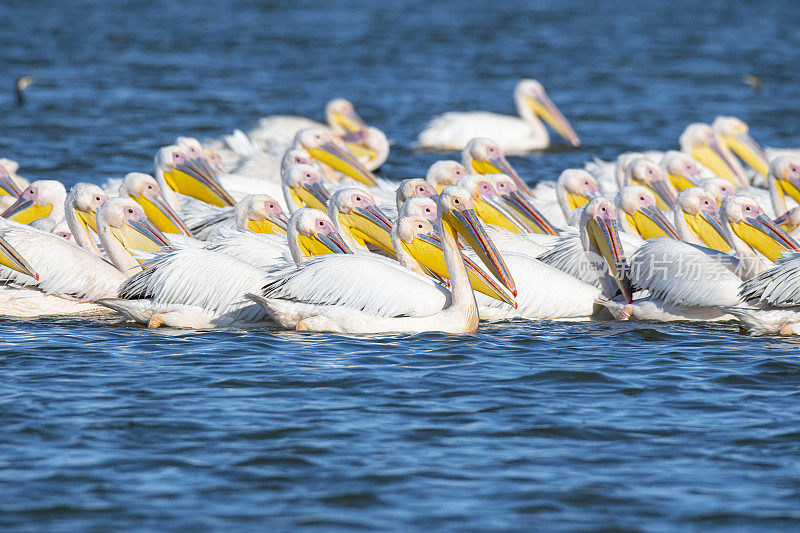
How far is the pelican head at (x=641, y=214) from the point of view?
8359 mm

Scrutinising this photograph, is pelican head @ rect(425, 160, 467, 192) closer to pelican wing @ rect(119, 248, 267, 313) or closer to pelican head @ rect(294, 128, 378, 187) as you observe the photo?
pelican head @ rect(294, 128, 378, 187)

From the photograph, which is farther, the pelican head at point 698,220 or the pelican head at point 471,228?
the pelican head at point 698,220

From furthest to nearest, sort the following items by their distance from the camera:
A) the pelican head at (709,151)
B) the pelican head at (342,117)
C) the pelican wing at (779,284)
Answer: the pelican head at (342,117)
the pelican head at (709,151)
the pelican wing at (779,284)

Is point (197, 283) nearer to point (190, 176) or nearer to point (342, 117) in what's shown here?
point (190, 176)

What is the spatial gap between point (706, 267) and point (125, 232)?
3.38 metres

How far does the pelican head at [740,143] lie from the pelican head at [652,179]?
11.0ft

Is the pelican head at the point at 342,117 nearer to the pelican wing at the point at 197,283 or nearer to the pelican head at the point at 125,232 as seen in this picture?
the pelican head at the point at 125,232

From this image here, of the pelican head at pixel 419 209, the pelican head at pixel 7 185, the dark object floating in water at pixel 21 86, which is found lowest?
the pelican head at pixel 419 209

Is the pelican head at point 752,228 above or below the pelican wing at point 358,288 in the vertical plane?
above

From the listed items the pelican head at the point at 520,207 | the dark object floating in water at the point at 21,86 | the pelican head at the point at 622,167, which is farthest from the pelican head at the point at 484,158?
the dark object floating in water at the point at 21,86

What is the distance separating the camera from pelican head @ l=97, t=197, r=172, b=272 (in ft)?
25.1

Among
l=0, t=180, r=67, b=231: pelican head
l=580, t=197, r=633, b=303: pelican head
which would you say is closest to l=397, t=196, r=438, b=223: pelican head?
l=580, t=197, r=633, b=303: pelican head

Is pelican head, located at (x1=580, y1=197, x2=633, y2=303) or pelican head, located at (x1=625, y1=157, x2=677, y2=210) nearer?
pelican head, located at (x1=580, y1=197, x2=633, y2=303)

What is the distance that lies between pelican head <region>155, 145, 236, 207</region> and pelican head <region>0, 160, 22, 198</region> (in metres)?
1.07
